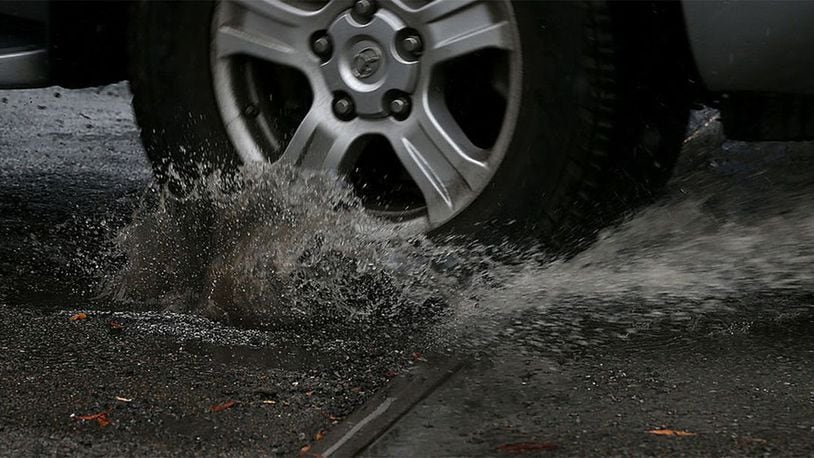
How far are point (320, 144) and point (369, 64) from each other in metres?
0.25

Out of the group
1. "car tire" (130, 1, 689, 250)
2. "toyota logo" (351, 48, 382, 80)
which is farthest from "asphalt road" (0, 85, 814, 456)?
"toyota logo" (351, 48, 382, 80)

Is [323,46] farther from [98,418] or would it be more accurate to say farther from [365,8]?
[98,418]

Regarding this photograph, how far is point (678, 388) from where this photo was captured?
2688 mm

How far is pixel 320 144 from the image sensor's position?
3197mm

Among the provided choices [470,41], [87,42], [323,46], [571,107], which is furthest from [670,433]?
[87,42]

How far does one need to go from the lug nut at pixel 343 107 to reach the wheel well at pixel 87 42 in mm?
641

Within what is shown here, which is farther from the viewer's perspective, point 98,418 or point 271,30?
point 271,30

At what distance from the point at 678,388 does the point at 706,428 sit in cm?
22

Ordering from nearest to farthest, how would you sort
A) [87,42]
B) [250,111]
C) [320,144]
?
[320,144]
[250,111]
[87,42]

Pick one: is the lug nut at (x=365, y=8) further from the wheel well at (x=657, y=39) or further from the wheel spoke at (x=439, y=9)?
the wheel well at (x=657, y=39)

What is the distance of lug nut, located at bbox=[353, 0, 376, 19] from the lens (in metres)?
3.06

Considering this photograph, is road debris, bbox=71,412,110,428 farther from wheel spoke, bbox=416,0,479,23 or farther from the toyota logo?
wheel spoke, bbox=416,0,479,23

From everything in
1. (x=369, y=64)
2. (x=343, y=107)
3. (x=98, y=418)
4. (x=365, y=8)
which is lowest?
(x=98, y=418)

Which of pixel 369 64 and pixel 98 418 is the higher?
pixel 369 64
